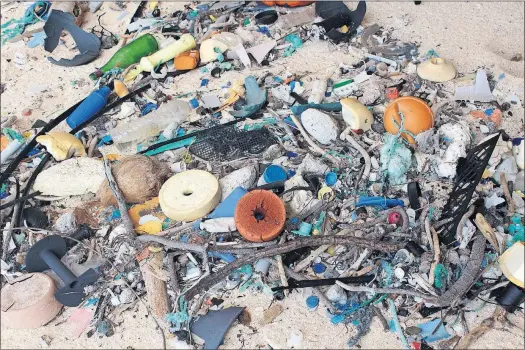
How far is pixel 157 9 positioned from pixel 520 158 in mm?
3378

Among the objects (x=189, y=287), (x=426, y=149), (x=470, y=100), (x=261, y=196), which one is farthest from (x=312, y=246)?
(x=470, y=100)

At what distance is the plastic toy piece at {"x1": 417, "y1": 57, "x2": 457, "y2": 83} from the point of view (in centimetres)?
377

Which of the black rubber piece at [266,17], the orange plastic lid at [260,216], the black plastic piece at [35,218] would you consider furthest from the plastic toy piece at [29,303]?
the black rubber piece at [266,17]

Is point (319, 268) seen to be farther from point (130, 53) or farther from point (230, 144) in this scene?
point (130, 53)

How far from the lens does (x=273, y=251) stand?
2746 mm

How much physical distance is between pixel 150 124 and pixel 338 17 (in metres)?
1.71

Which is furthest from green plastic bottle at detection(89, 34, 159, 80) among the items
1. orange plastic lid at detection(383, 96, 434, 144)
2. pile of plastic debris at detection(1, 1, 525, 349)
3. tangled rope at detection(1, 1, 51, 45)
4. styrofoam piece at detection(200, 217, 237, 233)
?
orange plastic lid at detection(383, 96, 434, 144)

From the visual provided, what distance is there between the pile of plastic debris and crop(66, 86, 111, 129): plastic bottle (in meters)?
0.01

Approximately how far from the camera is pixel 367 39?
13.8 feet

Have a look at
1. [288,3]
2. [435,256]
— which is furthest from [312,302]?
[288,3]

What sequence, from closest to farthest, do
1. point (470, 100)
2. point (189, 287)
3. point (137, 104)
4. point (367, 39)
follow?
point (189, 287) → point (470, 100) → point (137, 104) → point (367, 39)

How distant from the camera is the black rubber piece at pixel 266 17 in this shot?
442 cm

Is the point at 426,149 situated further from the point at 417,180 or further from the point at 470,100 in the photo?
the point at 470,100

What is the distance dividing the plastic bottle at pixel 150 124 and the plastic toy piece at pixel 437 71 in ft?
5.57
